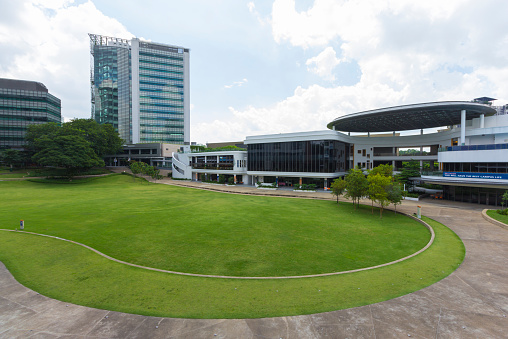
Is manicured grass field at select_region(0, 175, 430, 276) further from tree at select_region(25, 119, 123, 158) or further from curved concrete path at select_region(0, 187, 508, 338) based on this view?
tree at select_region(25, 119, 123, 158)

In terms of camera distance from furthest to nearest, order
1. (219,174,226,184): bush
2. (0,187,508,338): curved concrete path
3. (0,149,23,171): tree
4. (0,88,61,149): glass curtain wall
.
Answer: (0,88,61,149): glass curtain wall, (0,149,23,171): tree, (219,174,226,184): bush, (0,187,508,338): curved concrete path

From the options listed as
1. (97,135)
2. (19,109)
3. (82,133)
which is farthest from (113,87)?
(82,133)

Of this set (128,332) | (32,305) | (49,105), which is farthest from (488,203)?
(49,105)

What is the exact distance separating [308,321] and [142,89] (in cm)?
11475

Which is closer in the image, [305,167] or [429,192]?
[429,192]

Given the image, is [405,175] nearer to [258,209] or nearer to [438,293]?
[258,209]

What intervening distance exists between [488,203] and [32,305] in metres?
48.2

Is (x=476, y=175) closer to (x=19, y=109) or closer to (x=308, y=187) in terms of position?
(x=308, y=187)

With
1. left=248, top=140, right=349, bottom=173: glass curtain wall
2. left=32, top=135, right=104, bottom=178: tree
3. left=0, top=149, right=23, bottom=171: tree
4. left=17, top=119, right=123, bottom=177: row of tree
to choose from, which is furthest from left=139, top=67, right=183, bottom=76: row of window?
left=248, top=140, right=349, bottom=173: glass curtain wall

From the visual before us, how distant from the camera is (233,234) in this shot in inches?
741

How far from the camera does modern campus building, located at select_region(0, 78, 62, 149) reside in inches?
3113

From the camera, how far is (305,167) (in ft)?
159

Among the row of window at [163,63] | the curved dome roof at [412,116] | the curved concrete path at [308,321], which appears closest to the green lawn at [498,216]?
the curved concrete path at [308,321]

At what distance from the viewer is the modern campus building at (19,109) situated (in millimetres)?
79062
